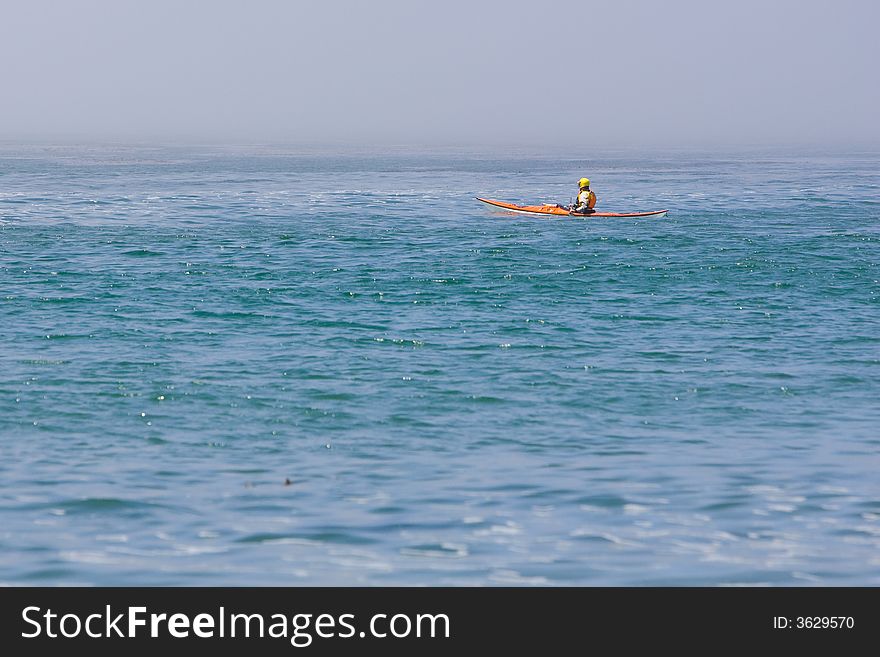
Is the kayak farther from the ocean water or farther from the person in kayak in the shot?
the ocean water

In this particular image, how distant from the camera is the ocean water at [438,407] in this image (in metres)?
12.2

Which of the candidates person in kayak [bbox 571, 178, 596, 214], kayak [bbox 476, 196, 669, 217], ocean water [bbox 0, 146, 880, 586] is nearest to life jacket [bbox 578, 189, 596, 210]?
person in kayak [bbox 571, 178, 596, 214]

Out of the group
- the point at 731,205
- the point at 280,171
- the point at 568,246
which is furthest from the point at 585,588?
the point at 280,171

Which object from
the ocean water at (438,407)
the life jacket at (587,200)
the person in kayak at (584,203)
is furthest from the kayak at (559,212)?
the ocean water at (438,407)

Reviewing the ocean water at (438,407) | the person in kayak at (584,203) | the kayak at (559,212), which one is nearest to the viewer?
the ocean water at (438,407)

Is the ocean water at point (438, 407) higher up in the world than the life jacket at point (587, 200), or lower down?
lower down

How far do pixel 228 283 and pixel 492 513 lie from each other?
19.5m

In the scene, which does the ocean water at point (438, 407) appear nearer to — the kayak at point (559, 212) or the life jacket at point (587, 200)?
the kayak at point (559, 212)

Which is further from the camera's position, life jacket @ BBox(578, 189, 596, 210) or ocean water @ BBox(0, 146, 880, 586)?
life jacket @ BBox(578, 189, 596, 210)

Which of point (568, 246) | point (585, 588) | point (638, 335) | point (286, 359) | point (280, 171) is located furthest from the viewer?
point (280, 171)

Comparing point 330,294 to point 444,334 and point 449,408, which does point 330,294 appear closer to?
point 444,334

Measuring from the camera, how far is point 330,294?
30047 mm

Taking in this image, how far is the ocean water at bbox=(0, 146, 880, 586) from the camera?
12.2 m

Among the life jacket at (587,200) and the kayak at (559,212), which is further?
the life jacket at (587,200)
